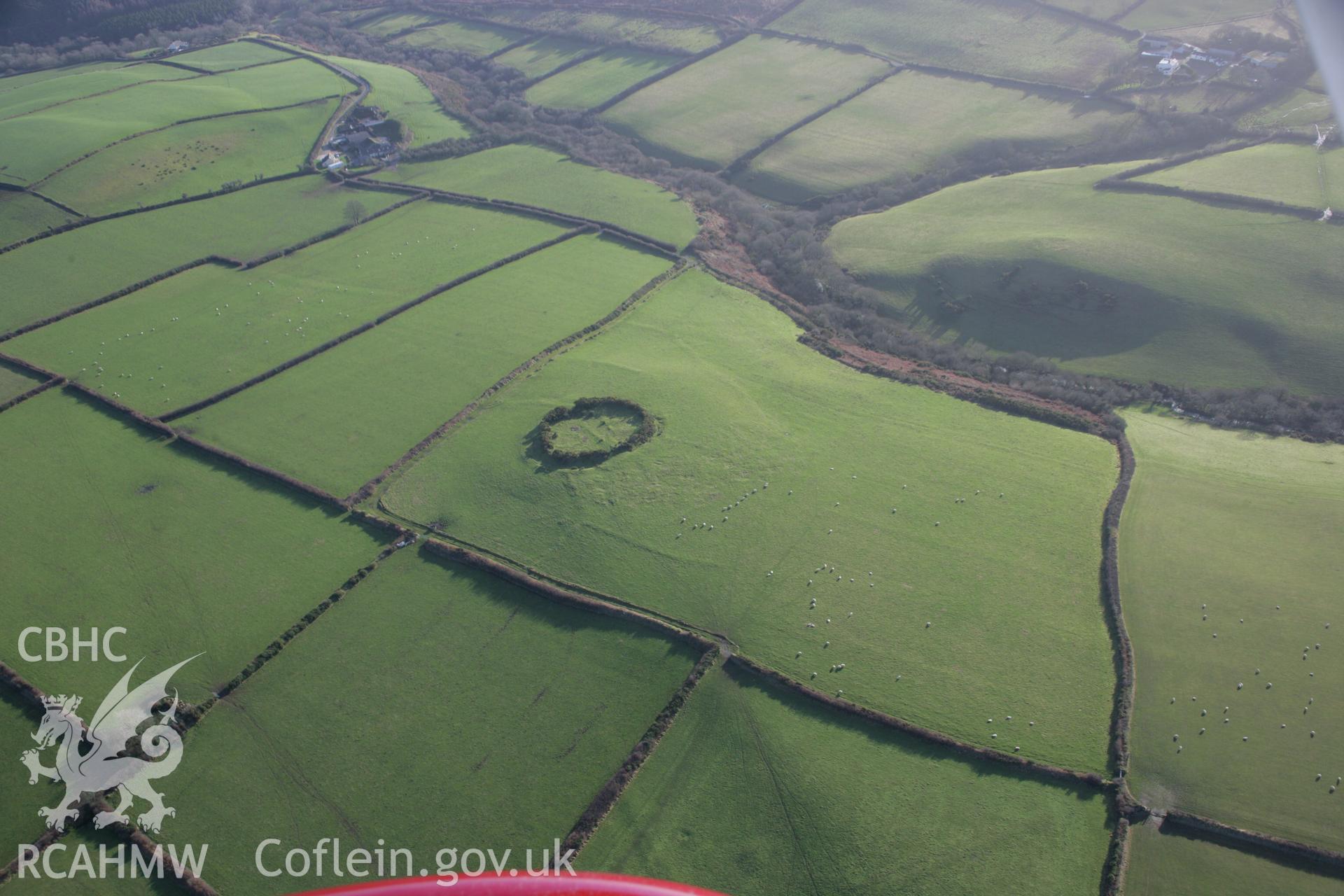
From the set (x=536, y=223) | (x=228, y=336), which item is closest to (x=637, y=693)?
(x=228, y=336)

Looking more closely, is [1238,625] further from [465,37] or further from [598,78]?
[465,37]

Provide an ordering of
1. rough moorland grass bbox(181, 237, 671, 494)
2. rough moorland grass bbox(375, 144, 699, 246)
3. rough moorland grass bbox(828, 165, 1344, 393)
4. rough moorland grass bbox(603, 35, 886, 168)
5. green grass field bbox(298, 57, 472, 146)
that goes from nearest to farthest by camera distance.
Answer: rough moorland grass bbox(181, 237, 671, 494) < rough moorland grass bbox(828, 165, 1344, 393) < rough moorland grass bbox(375, 144, 699, 246) < rough moorland grass bbox(603, 35, 886, 168) < green grass field bbox(298, 57, 472, 146)

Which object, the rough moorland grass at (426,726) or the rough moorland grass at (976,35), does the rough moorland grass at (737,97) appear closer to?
the rough moorland grass at (976,35)

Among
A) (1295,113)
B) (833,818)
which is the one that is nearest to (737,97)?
(1295,113)

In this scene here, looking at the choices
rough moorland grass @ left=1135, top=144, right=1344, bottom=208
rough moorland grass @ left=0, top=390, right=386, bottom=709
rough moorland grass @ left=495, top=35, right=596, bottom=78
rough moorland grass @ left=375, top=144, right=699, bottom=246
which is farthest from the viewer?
rough moorland grass @ left=495, top=35, right=596, bottom=78

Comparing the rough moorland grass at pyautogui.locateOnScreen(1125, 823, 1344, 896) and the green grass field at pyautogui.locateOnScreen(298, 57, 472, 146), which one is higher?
the green grass field at pyautogui.locateOnScreen(298, 57, 472, 146)

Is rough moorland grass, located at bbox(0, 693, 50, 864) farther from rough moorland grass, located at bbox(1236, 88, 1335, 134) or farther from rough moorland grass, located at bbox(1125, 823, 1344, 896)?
rough moorland grass, located at bbox(1236, 88, 1335, 134)

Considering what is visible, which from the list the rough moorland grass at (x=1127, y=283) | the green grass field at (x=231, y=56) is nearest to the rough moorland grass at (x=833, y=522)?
the rough moorland grass at (x=1127, y=283)

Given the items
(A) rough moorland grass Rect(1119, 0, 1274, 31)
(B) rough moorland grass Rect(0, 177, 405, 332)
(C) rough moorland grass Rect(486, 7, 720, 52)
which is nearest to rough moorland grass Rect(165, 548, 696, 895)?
(B) rough moorland grass Rect(0, 177, 405, 332)
